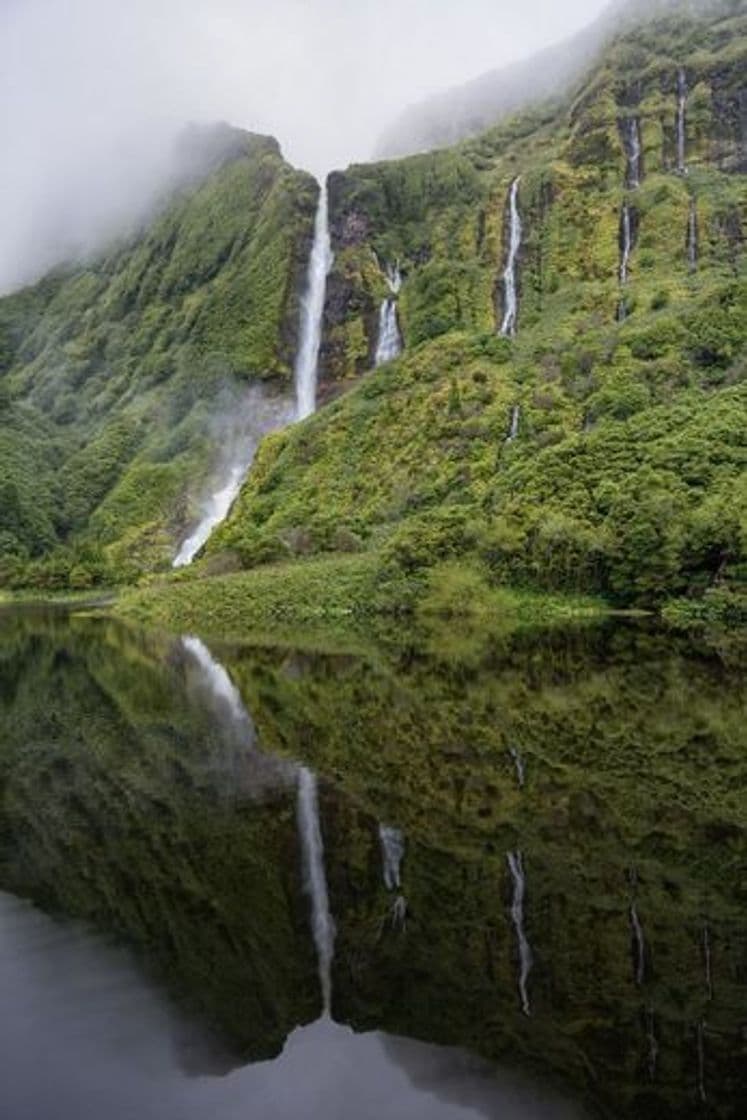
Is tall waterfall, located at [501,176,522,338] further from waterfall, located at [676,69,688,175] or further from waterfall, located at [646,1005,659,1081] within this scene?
waterfall, located at [646,1005,659,1081]

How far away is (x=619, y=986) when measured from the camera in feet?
35.3

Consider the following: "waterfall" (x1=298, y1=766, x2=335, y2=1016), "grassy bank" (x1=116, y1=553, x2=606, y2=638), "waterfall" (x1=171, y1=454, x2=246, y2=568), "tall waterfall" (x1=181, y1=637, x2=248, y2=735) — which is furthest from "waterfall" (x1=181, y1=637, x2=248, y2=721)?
"waterfall" (x1=171, y1=454, x2=246, y2=568)

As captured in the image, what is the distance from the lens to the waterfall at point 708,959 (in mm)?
10492

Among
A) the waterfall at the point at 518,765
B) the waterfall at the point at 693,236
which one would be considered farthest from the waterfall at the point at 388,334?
the waterfall at the point at 518,765

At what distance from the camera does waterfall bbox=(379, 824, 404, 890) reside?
14.4 m

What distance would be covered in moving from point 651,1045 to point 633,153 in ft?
454

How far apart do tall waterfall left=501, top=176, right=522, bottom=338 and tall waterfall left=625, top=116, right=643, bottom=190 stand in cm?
1482

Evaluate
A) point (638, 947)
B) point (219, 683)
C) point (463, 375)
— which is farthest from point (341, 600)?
point (638, 947)

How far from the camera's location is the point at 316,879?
1469 cm

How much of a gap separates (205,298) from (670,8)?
88.6 meters

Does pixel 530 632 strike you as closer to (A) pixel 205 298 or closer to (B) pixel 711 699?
(B) pixel 711 699

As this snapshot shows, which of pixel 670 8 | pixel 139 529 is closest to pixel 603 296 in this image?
pixel 139 529

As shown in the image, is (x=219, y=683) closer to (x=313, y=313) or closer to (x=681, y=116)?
(x=313, y=313)

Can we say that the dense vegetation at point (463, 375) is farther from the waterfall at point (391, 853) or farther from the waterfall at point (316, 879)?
the waterfall at point (391, 853)
